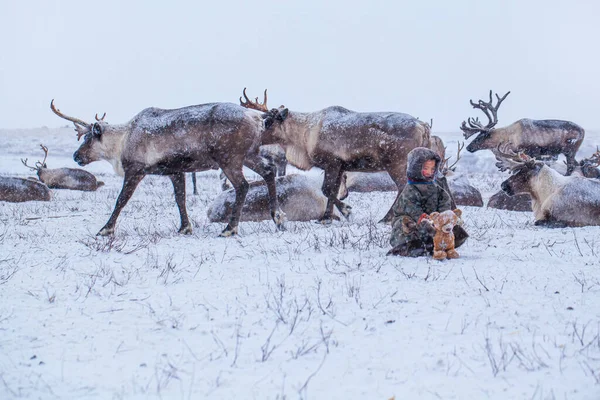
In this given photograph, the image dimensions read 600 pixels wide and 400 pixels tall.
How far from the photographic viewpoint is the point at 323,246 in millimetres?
5289

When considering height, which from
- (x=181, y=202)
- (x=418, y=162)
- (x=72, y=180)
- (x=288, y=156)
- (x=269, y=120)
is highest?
(x=269, y=120)

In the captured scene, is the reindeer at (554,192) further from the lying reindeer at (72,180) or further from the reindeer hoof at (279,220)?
the lying reindeer at (72,180)

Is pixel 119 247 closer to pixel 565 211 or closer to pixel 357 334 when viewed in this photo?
pixel 357 334

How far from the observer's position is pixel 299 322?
3105 mm

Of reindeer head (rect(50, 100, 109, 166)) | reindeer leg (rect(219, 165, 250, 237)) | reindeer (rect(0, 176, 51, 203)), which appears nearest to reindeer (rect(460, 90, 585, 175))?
reindeer leg (rect(219, 165, 250, 237))

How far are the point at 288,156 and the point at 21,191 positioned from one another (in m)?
7.16

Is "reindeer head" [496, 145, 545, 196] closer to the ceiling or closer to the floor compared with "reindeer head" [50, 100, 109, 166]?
closer to the floor

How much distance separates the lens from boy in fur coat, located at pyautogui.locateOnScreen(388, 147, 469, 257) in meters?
4.71

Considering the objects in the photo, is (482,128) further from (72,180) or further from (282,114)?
(72,180)

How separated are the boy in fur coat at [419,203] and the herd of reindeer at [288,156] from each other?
2.34ft

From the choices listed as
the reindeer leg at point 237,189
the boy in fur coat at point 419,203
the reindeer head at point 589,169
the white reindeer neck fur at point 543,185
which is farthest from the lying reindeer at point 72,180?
the boy in fur coat at point 419,203

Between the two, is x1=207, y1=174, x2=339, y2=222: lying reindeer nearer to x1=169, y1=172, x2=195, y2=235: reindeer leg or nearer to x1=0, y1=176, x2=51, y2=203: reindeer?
x1=169, y1=172, x2=195, y2=235: reindeer leg

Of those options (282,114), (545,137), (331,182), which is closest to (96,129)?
(282,114)

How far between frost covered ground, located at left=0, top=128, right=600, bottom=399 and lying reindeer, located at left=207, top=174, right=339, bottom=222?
3.43 meters
